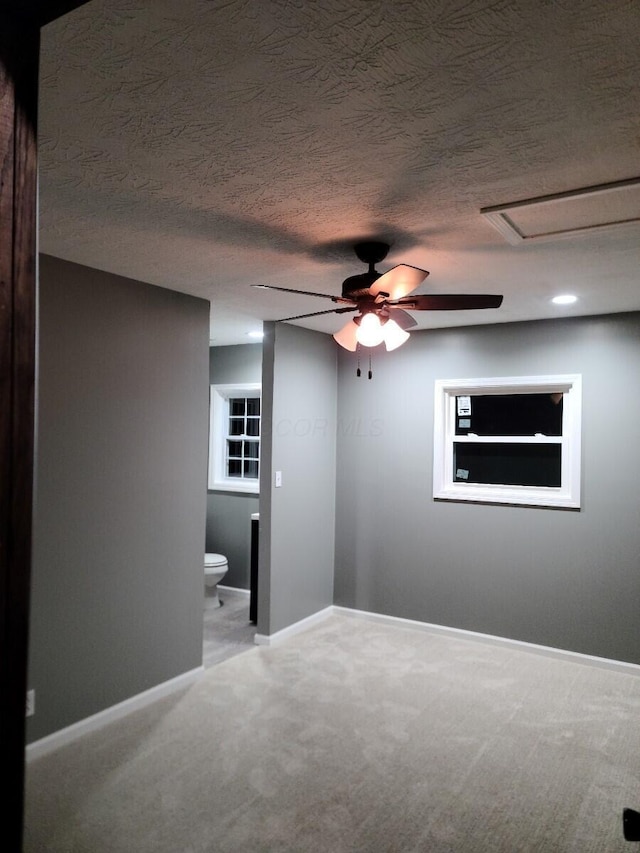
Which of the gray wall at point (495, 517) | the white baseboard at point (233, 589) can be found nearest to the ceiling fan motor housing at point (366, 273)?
the gray wall at point (495, 517)

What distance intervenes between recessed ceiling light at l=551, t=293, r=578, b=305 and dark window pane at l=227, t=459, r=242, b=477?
357 centimetres

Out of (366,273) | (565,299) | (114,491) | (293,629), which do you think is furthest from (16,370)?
(293,629)

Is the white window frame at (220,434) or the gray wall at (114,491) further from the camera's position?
the white window frame at (220,434)

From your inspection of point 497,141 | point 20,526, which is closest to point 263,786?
point 20,526

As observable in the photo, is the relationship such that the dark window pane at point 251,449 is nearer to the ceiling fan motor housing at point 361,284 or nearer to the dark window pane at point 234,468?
the dark window pane at point 234,468

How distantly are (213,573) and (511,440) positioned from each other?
2.78 metres

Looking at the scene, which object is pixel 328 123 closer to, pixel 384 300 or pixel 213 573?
pixel 384 300

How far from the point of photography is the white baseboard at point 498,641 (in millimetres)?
4293

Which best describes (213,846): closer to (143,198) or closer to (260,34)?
(143,198)

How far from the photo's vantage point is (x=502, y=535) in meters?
4.77

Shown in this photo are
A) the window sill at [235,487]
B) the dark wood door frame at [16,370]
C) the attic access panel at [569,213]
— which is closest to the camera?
the dark wood door frame at [16,370]

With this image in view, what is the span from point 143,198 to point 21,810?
2.04 meters

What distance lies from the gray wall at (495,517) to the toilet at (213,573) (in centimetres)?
105

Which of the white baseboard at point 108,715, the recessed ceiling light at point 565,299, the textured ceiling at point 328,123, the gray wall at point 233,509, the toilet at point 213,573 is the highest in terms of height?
the recessed ceiling light at point 565,299
